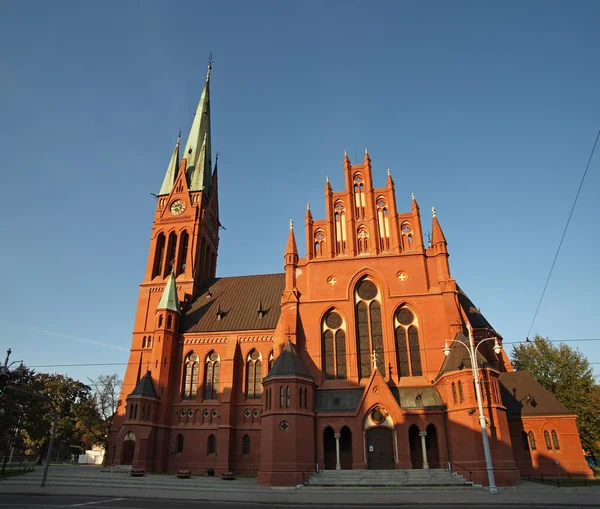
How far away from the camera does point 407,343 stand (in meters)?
33.0

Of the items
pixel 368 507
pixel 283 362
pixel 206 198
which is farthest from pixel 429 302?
pixel 206 198

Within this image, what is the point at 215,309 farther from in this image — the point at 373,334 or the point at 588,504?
the point at 588,504

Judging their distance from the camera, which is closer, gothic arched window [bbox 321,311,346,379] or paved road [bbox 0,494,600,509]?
paved road [bbox 0,494,600,509]

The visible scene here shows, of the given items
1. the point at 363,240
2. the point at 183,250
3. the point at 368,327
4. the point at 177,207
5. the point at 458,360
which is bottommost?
the point at 458,360

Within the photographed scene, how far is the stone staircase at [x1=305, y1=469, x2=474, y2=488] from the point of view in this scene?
2528 cm

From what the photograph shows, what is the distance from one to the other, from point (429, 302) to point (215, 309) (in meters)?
20.7

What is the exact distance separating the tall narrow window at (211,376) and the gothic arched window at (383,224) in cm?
1793

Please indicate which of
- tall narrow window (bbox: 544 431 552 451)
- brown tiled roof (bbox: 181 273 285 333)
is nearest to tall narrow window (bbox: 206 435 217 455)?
brown tiled roof (bbox: 181 273 285 333)

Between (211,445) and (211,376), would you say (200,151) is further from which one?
(211,445)

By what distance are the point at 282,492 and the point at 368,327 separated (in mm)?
13897

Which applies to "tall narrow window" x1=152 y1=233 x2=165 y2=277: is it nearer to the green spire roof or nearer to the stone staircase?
the green spire roof

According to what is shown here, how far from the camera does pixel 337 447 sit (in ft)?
95.5

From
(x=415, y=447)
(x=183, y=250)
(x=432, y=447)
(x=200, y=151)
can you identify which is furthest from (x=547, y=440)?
(x=200, y=151)

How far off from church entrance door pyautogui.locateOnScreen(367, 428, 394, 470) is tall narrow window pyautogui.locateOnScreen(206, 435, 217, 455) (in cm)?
1395
